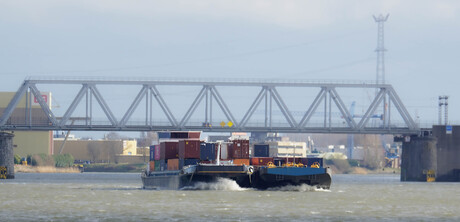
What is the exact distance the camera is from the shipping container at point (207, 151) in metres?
113

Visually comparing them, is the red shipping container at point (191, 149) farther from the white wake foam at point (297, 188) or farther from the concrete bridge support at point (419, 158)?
the concrete bridge support at point (419, 158)

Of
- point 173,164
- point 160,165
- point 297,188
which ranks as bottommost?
point 297,188

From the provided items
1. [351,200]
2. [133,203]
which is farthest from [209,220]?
[351,200]

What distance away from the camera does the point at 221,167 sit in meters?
104

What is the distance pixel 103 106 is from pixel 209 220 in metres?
111

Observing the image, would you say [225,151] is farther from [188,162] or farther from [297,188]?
[297,188]

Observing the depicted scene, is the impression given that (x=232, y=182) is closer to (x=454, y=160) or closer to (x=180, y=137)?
(x=180, y=137)

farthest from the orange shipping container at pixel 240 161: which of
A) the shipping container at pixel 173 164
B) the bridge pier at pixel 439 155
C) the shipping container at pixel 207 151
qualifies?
the bridge pier at pixel 439 155

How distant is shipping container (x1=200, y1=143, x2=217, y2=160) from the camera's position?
11269 centimetres

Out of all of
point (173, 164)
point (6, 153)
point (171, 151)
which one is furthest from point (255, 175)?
point (6, 153)

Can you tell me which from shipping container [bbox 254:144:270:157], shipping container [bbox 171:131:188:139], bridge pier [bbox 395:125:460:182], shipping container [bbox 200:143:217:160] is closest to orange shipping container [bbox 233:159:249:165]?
shipping container [bbox 200:143:217:160]

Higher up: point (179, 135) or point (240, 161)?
point (179, 135)

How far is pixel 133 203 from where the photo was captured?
80.1m

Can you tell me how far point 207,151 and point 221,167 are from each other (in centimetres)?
932
